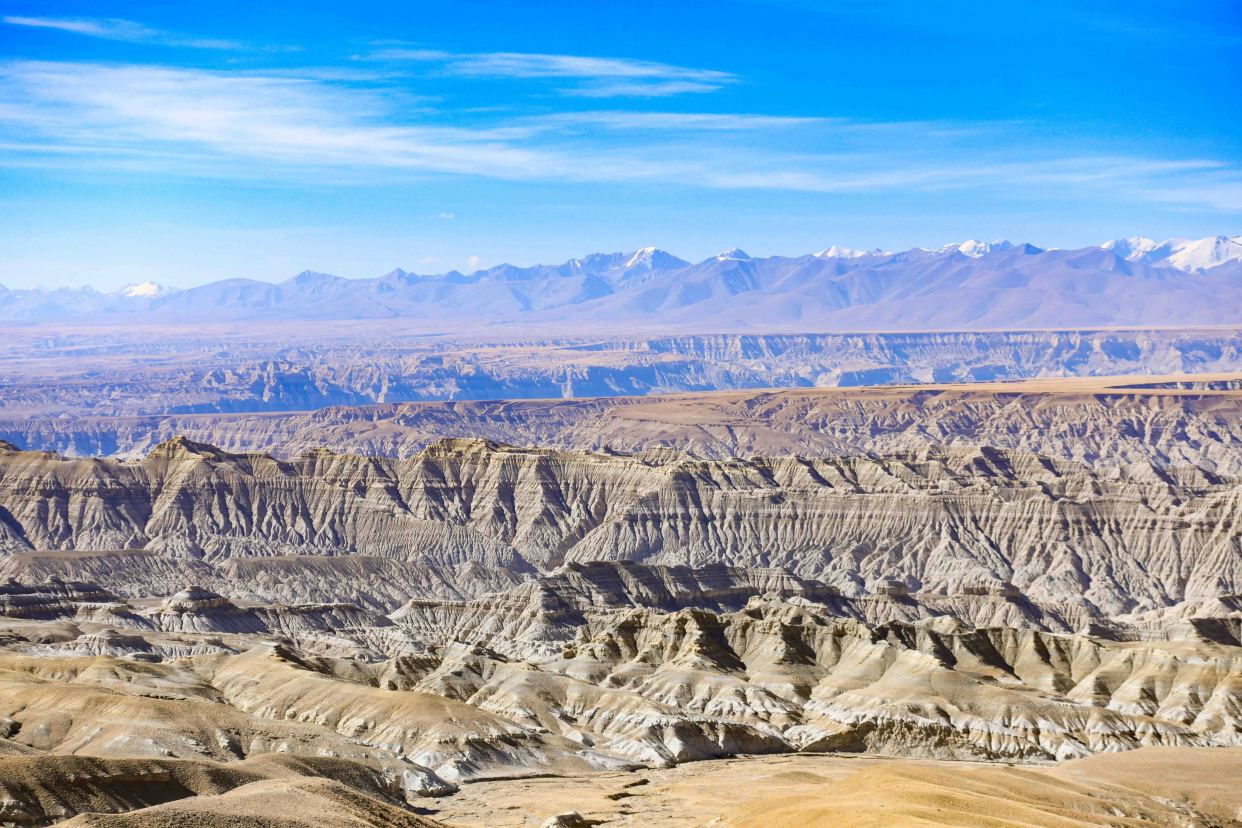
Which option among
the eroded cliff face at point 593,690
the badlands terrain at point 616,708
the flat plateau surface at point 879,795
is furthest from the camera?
the eroded cliff face at point 593,690

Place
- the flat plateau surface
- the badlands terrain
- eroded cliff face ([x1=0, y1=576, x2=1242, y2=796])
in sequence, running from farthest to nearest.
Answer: eroded cliff face ([x1=0, y1=576, x2=1242, y2=796]), the badlands terrain, the flat plateau surface

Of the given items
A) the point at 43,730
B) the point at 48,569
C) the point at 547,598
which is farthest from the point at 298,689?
the point at 48,569

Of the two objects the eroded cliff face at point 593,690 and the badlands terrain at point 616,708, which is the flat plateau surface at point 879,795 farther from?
the eroded cliff face at point 593,690

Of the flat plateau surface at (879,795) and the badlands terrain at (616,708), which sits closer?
the flat plateau surface at (879,795)

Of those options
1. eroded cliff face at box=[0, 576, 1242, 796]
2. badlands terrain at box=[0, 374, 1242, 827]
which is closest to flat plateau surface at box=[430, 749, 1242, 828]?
badlands terrain at box=[0, 374, 1242, 827]

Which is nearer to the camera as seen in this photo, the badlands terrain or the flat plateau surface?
the flat plateau surface

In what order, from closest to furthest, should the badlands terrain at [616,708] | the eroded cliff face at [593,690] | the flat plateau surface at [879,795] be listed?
the flat plateau surface at [879,795] < the badlands terrain at [616,708] < the eroded cliff face at [593,690]

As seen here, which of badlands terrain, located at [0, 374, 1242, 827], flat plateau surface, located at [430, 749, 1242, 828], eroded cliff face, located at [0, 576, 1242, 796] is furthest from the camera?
eroded cliff face, located at [0, 576, 1242, 796]

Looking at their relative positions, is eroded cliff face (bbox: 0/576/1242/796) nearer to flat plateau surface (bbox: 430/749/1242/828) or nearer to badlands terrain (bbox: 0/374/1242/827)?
badlands terrain (bbox: 0/374/1242/827)

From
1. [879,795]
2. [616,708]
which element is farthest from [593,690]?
[879,795]

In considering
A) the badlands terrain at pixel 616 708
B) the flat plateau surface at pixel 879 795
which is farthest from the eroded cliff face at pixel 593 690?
the flat plateau surface at pixel 879 795

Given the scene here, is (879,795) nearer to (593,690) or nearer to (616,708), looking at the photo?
(616,708)
